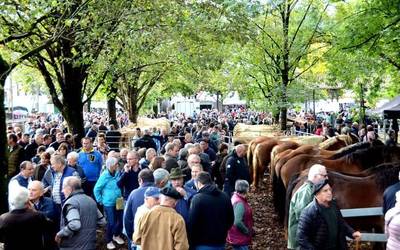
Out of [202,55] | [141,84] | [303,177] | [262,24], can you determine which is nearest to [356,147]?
[303,177]

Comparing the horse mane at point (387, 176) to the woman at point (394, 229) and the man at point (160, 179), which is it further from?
the man at point (160, 179)

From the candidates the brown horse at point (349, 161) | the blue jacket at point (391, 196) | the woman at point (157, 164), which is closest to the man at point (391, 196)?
the blue jacket at point (391, 196)

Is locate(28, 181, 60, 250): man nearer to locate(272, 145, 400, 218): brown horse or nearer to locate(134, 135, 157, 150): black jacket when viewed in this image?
locate(272, 145, 400, 218): brown horse

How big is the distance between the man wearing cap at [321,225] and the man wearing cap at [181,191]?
5.24 feet

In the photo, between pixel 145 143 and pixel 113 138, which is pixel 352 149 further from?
pixel 113 138

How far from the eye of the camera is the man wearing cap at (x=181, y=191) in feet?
22.1

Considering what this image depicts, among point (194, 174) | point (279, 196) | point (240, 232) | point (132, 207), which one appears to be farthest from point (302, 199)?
point (279, 196)

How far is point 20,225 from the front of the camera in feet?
19.7

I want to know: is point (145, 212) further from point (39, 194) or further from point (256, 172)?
point (256, 172)

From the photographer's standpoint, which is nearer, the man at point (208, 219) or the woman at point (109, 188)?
the man at point (208, 219)

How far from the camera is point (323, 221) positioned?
5762 millimetres

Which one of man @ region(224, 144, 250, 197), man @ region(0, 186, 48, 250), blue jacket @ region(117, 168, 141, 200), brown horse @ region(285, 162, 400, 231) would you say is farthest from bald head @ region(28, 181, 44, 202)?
man @ region(224, 144, 250, 197)

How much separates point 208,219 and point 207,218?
0.06 ft

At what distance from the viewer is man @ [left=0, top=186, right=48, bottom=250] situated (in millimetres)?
5996
